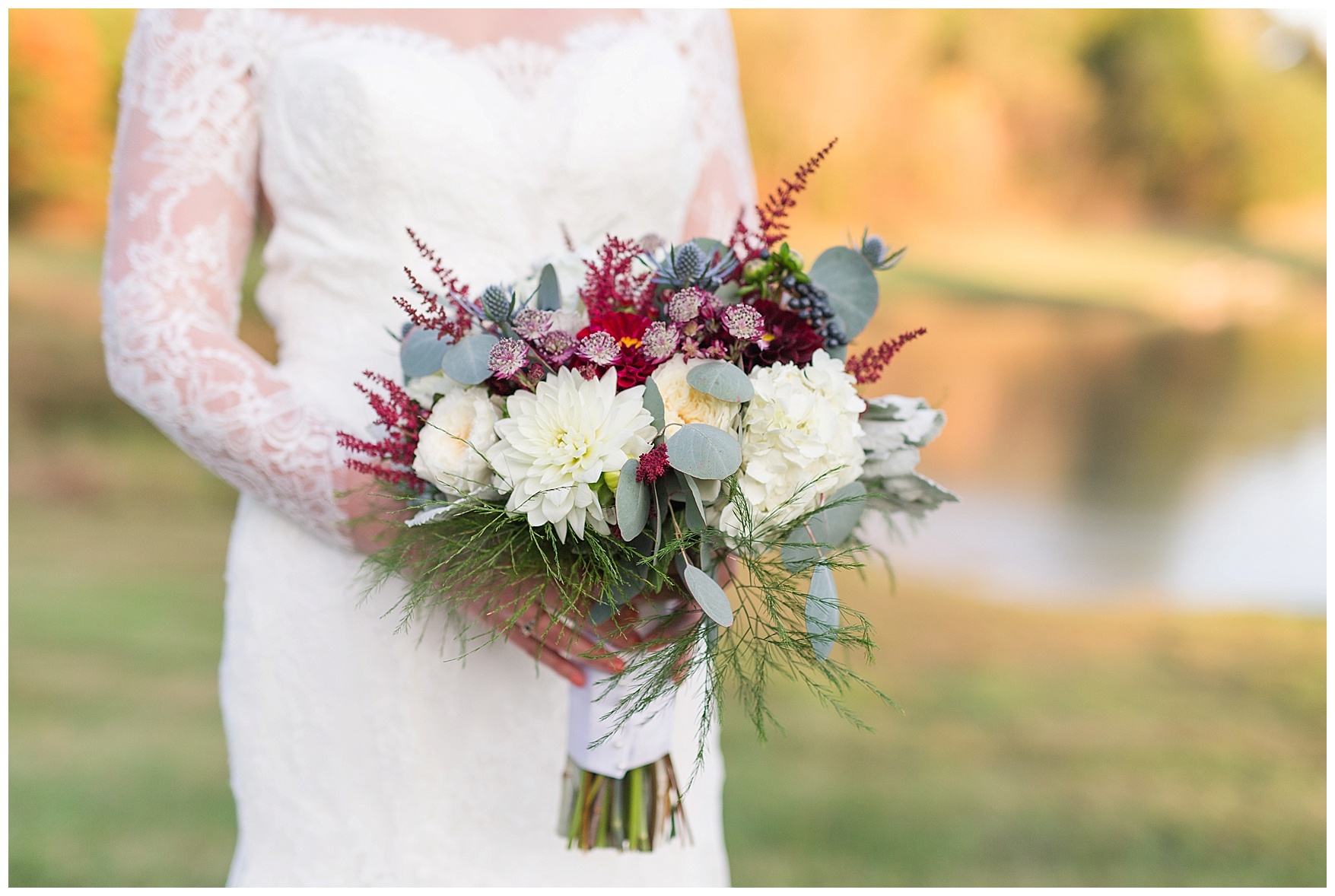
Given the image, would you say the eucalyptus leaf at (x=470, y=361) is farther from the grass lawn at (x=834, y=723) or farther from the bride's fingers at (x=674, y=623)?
the grass lawn at (x=834, y=723)

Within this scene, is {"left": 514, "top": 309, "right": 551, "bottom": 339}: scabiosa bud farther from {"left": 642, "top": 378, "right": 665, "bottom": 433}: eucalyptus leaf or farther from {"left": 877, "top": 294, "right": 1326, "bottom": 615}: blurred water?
{"left": 877, "top": 294, "right": 1326, "bottom": 615}: blurred water

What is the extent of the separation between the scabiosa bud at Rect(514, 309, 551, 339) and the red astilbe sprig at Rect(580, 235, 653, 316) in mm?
57

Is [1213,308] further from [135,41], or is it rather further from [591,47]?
[135,41]

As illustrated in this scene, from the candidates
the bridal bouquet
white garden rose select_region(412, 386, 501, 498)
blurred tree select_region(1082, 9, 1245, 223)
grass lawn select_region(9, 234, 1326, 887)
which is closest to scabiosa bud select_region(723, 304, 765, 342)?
the bridal bouquet

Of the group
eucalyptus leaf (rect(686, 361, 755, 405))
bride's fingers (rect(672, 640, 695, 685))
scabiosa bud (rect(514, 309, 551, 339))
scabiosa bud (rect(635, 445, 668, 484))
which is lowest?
bride's fingers (rect(672, 640, 695, 685))

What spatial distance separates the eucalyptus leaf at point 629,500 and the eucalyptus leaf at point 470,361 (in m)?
0.15

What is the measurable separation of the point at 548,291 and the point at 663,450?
0.20 m

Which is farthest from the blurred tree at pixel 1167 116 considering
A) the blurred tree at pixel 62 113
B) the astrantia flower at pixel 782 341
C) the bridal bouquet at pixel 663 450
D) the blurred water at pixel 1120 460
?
the blurred tree at pixel 62 113

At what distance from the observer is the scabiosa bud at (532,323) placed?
81 cm

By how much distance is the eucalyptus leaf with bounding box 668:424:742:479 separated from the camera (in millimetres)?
767

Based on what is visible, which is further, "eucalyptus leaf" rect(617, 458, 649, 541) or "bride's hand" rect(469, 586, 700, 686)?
"bride's hand" rect(469, 586, 700, 686)

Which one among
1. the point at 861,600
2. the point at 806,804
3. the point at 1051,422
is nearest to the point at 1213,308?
the point at 1051,422

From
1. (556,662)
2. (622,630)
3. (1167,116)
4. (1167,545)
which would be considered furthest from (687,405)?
(1167,116)

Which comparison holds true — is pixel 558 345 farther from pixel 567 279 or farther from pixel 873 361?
pixel 873 361
